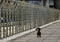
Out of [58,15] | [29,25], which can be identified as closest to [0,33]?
[29,25]

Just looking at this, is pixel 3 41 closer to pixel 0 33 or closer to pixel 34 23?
pixel 0 33

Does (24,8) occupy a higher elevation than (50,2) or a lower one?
higher

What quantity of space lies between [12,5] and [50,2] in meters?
62.8

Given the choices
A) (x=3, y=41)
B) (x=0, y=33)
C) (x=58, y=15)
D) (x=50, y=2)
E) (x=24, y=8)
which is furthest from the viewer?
(x=50, y=2)

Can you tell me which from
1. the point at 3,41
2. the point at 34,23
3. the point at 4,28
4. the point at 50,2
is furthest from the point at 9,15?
the point at 50,2

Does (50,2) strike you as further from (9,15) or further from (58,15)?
(9,15)

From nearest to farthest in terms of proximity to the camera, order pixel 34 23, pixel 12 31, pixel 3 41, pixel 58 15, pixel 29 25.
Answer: pixel 3 41, pixel 12 31, pixel 29 25, pixel 34 23, pixel 58 15

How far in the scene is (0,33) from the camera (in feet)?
51.6

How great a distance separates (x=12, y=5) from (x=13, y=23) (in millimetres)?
1330

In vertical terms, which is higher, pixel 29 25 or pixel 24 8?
pixel 24 8

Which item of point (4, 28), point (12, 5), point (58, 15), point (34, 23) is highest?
point (12, 5)

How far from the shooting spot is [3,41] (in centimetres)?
1394

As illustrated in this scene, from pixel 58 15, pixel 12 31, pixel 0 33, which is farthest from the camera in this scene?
pixel 58 15

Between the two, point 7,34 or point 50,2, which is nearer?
point 7,34
